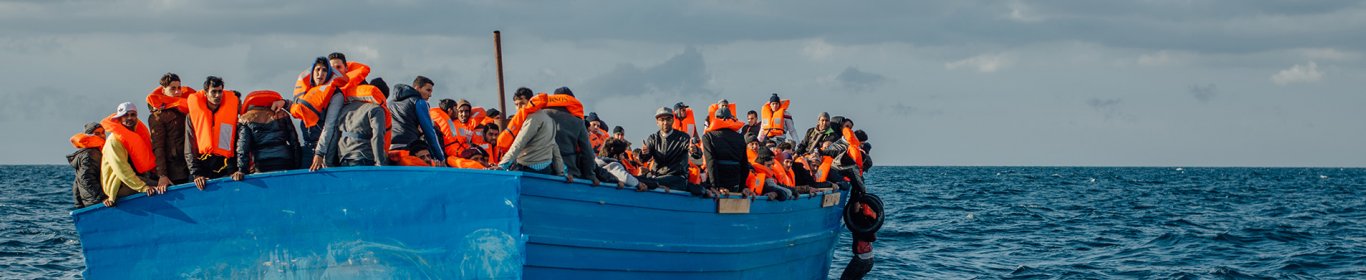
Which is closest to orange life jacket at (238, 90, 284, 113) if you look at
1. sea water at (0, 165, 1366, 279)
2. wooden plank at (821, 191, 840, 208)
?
wooden plank at (821, 191, 840, 208)

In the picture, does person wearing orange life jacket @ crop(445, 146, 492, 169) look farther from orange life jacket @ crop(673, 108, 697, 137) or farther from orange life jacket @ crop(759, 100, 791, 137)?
orange life jacket @ crop(759, 100, 791, 137)

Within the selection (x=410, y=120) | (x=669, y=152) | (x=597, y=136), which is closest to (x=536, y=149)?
(x=410, y=120)

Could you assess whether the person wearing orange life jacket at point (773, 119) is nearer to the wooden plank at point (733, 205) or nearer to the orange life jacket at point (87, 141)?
the wooden plank at point (733, 205)

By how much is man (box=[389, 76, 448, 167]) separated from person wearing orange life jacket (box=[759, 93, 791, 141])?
32.8ft

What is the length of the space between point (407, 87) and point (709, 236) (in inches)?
140

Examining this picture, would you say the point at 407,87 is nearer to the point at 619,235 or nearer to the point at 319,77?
the point at 319,77

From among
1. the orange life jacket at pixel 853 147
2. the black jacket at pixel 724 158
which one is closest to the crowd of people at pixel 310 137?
the black jacket at pixel 724 158

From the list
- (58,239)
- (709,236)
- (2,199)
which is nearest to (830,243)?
(709,236)

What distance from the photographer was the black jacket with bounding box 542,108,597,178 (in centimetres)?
1205

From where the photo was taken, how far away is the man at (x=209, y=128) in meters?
12.2

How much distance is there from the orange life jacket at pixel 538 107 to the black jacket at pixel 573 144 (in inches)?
1.8

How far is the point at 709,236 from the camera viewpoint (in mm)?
14109

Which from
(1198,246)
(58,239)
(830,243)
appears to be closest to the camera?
(830,243)

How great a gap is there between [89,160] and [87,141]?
174mm
